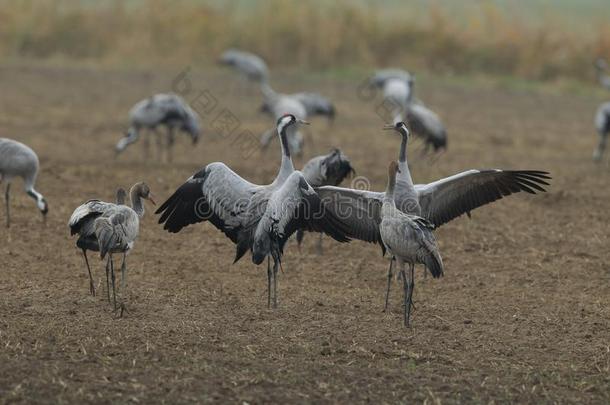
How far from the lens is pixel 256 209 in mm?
6832

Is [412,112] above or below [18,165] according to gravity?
above

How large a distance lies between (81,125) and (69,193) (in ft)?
15.4

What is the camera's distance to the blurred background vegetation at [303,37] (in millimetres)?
21375

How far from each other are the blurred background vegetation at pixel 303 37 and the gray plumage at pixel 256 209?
571 inches

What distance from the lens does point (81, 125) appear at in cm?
1459

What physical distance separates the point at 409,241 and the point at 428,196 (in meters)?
1.01

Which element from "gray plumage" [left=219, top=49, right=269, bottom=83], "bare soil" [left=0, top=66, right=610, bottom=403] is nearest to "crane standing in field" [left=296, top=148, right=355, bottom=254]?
"bare soil" [left=0, top=66, right=610, bottom=403]

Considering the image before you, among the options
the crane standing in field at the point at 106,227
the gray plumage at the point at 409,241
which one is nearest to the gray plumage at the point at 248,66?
the crane standing in field at the point at 106,227

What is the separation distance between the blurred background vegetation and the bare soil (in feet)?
30.1

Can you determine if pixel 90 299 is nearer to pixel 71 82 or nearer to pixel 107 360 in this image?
pixel 107 360

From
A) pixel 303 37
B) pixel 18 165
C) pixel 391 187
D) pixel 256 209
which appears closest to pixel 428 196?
pixel 391 187

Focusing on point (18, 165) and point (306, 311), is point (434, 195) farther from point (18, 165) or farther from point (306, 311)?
point (18, 165)

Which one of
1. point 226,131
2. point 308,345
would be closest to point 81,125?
point 226,131

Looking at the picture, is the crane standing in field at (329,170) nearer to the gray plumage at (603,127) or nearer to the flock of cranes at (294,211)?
the flock of cranes at (294,211)
